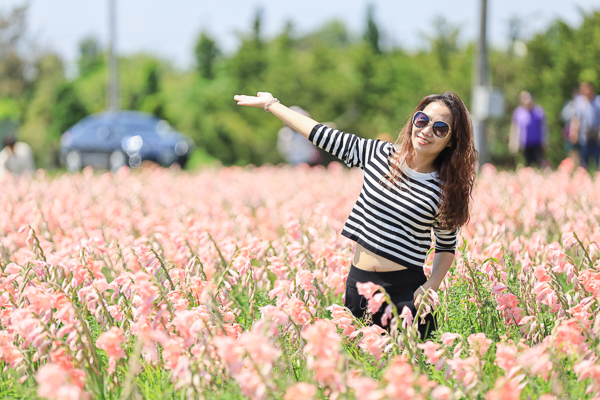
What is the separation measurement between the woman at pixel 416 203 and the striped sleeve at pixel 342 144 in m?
0.10

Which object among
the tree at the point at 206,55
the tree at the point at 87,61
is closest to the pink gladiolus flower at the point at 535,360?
the tree at the point at 206,55

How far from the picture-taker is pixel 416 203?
3.02 metres

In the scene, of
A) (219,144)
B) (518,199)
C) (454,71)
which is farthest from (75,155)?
(518,199)

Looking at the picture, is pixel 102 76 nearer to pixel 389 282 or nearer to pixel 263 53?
pixel 263 53

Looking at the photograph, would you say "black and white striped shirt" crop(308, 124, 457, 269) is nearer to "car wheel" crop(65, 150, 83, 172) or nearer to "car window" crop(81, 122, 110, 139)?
"car wheel" crop(65, 150, 83, 172)

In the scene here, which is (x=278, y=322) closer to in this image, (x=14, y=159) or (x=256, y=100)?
(x=256, y=100)

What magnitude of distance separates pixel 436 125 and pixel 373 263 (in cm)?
72

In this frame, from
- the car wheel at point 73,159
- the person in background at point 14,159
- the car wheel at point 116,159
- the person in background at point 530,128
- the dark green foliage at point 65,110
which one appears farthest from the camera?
the dark green foliage at point 65,110

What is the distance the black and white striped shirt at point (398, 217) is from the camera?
303 centimetres

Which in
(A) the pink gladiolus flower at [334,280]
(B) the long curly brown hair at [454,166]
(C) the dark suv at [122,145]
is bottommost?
(C) the dark suv at [122,145]

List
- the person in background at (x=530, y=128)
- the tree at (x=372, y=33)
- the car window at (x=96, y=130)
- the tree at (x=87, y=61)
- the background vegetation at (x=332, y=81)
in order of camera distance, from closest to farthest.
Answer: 1. the person in background at (x=530, y=128)
2. the background vegetation at (x=332, y=81)
3. the car window at (x=96, y=130)
4. the tree at (x=372, y=33)
5. the tree at (x=87, y=61)

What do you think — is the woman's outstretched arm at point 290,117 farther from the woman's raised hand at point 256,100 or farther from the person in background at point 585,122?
A: the person in background at point 585,122

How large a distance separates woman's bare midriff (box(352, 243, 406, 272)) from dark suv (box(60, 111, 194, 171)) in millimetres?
17319

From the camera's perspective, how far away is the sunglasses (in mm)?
2986
